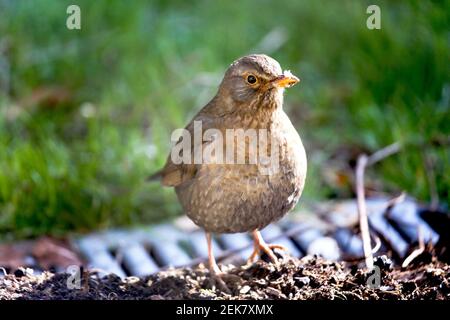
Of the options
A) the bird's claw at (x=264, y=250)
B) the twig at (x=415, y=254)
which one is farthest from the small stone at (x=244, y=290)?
the twig at (x=415, y=254)

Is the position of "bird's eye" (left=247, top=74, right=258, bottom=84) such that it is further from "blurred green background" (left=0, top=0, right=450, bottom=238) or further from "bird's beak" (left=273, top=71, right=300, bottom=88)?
"blurred green background" (left=0, top=0, right=450, bottom=238)

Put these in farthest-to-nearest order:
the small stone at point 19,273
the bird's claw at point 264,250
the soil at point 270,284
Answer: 1. the bird's claw at point 264,250
2. the small stone at point 19,273
3. the soil at point 270,284

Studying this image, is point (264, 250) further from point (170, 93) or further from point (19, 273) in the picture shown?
point (170, 93)

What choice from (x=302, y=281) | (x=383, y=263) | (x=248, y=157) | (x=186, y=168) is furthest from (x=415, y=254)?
(x=186, y=168)

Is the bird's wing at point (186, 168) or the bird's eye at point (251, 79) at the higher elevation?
the bird's eye at point (251, 79)

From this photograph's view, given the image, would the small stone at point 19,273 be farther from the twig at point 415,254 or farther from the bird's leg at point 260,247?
the twig at point 415,254

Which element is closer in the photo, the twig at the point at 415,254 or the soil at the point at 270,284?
the soil at the point at 270,284

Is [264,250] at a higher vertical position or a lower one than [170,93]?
lower

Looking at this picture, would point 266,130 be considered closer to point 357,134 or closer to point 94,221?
point 94,221
